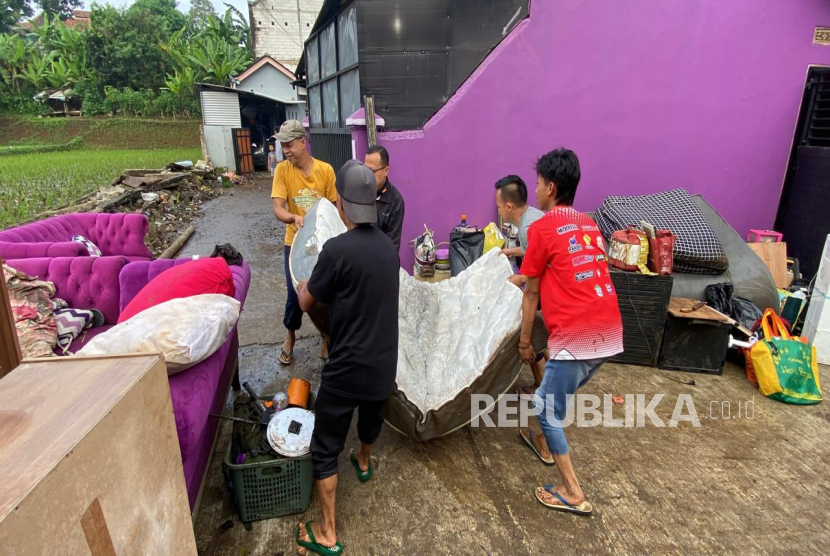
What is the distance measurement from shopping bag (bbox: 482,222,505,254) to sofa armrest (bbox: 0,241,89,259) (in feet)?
12.6

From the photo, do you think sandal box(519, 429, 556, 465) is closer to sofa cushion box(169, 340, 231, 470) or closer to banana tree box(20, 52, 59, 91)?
sofa cushion box(169, 340, 231, 470)

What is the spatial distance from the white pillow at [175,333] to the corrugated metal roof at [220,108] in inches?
721

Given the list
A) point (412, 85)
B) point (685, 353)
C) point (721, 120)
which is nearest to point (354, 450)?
point (685, 353)

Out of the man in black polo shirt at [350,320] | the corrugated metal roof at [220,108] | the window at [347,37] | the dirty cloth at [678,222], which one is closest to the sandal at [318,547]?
the man in black polo shirt at [350,320]

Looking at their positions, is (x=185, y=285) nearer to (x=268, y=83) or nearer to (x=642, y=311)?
(x=642, y=311)

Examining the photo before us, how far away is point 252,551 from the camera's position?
7.57 feet

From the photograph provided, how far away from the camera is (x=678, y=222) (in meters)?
4.78

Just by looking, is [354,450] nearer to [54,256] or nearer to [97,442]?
[97,442]

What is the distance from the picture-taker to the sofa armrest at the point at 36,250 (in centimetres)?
386

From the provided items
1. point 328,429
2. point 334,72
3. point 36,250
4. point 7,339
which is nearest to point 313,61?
point 334,72

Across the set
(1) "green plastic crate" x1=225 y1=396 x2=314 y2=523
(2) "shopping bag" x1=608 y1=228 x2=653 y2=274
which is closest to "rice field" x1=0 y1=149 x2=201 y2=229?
(1) "green plastic crate" x1=225 y1=396 x2=314 y2=523

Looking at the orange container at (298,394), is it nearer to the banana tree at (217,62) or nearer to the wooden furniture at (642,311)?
the wooden furniture at (642,311)

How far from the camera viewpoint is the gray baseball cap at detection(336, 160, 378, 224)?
6.82ft

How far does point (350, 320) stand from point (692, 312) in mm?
3320
